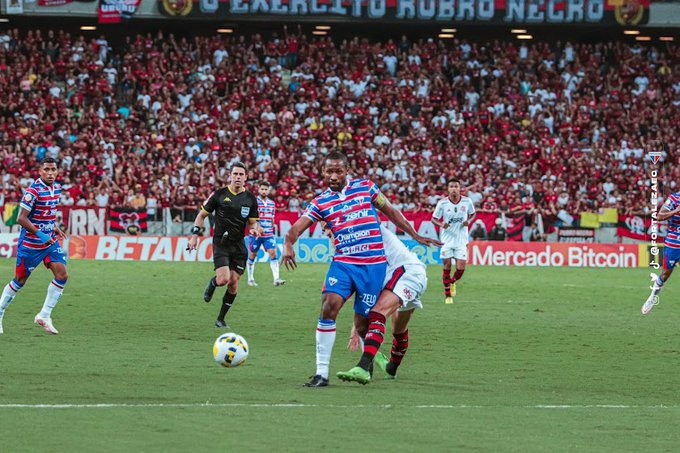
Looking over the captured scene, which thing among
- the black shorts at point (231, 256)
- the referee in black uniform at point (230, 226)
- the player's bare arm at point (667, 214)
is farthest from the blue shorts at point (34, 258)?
the player's bare arm at point (667, 214)

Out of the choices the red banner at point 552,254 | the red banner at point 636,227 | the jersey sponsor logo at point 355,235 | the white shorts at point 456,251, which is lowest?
the red banner at point 552,254

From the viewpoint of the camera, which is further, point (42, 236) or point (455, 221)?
point (455, 221)

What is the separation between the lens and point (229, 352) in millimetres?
12148

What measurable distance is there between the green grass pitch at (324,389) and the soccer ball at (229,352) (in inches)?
7.3

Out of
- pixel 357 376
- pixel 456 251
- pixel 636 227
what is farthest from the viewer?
pixel 636 227

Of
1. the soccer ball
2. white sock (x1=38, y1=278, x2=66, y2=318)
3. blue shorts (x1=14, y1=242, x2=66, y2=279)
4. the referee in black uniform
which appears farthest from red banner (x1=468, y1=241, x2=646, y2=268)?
the soccer ball

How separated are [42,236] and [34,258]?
0.44 metres

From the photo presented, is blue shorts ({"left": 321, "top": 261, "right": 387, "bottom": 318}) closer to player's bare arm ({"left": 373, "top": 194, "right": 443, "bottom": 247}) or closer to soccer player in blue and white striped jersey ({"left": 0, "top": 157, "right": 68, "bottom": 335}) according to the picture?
player's bare arm ({"left": 373, "top": 194, "right": 443, "bottom": 247})

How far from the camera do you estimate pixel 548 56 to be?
52156 millimetres

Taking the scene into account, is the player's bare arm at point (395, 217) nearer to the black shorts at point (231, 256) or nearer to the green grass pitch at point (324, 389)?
the green grass pitch at point (324, 389)

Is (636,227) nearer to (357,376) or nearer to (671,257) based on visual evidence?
(671,257)

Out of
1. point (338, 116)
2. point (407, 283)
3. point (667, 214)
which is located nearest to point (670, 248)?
point (667, 214)

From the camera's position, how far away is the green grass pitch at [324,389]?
8.71m

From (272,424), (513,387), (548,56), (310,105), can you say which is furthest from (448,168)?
(272,424)
